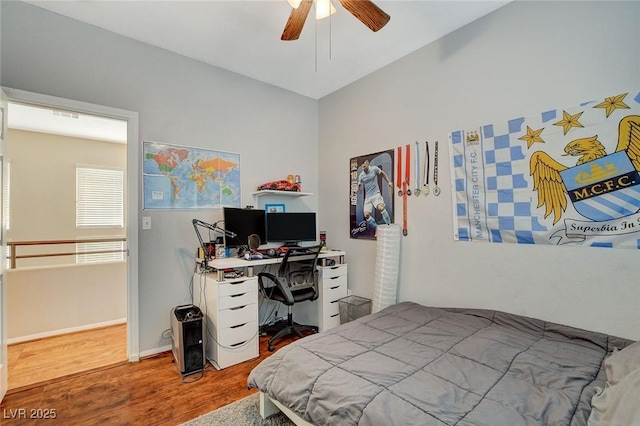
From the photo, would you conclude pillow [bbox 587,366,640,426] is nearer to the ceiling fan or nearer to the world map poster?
the ceiling fan

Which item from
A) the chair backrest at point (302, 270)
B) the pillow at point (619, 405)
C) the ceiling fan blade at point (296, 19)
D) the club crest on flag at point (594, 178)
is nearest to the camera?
the pillow at point (619, 405)

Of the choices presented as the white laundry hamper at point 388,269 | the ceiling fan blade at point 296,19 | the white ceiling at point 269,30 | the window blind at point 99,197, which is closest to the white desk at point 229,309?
the white laundry hamper at point 388,269

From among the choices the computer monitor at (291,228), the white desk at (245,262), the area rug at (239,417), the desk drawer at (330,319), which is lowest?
the area rug at (239,417)

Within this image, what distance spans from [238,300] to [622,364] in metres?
2.32

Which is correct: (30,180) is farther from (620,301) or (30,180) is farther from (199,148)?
(620,301)

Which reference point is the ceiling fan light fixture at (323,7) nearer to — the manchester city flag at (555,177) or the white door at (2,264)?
the manchester city flag at (555,177)

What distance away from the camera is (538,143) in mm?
2004

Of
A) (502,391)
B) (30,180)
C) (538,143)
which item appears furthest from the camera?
(30,180)

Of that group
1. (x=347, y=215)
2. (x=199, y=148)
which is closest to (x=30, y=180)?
(x=199, y=148)

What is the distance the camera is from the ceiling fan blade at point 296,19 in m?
1.78

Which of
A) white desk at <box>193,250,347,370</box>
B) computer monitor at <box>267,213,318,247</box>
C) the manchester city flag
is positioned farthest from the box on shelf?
the manchester city flag

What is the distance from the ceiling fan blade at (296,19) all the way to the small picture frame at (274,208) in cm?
179

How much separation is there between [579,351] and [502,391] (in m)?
0.73

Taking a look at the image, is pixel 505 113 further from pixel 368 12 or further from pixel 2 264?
pixel 2 264
